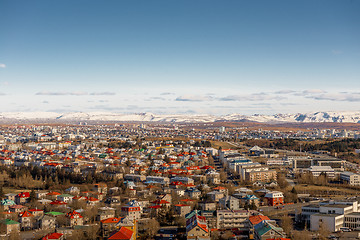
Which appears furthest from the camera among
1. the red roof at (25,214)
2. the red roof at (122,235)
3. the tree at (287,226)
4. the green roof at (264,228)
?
the red roof at (25,214)

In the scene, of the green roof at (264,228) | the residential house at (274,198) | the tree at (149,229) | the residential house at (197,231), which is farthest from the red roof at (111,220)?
the residential house at (274,198)

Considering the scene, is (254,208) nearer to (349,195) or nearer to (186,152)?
(349,195)

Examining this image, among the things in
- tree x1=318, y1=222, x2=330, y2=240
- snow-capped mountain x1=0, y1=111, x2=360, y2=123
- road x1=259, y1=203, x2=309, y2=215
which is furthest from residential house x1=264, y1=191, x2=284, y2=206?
snow-capped mountain x1=0, y1=111, x2=360, y2=123

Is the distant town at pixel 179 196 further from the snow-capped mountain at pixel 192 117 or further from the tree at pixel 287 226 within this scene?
the snow-capped mountain at pixel 192 117

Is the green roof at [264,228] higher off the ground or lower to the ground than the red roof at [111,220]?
higher

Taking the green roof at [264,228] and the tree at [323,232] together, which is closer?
the green roof at [264,228]

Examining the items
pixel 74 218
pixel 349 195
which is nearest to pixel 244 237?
pixel 74 218

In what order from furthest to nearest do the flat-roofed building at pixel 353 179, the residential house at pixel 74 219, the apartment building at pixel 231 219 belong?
the flat-roofed building at pixel 353 179
the apartment building at pixel 231 219
the residential house at pixel 74 219

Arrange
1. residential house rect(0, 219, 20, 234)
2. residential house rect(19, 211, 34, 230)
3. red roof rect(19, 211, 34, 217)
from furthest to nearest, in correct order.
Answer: red roof rect(19, 211, 34, 217)
residential house rect(19, 211, 34, 230)
residential house rect(0, 219, 20, 234)

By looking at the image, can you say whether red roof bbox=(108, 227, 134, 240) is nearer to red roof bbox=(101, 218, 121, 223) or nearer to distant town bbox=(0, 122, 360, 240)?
distant town bbox=(0, 122, 360, 240)
